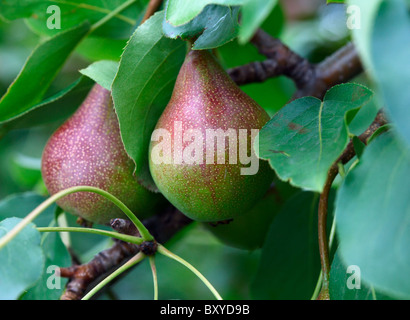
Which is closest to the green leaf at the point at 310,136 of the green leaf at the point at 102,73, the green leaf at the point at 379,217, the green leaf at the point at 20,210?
the green leaf at the point at 379,217

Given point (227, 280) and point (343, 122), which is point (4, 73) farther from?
point (343, 122)

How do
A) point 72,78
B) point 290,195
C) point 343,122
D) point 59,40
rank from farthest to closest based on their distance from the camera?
1. point 72,78
2. point 290,195
3. point 59,40
4. point 343,122

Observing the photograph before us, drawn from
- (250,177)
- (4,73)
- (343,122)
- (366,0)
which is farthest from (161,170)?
(4,73)

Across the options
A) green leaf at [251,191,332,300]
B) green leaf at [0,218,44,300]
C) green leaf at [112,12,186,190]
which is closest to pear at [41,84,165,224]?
green leaf at [112,12,186,190]

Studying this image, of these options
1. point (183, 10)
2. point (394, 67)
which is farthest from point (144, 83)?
point (394, 67)

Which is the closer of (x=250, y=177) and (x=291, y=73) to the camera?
(x=250, y=177)

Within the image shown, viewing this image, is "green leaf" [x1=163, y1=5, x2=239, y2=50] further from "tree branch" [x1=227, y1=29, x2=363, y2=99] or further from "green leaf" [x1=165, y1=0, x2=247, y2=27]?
"tree branch" [x1=227, y1=29, x2=363, y2=99]

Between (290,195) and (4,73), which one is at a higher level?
(4,73)
